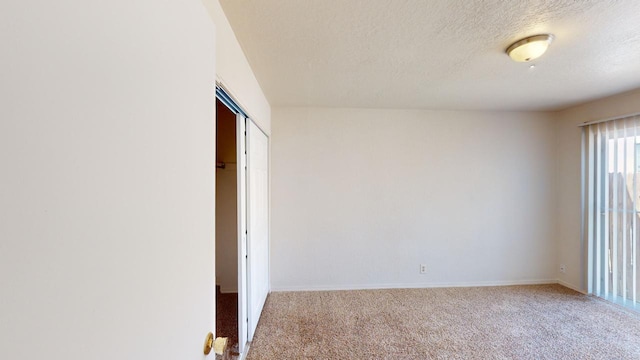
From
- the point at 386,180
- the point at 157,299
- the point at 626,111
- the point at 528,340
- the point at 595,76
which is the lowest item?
the point at 528,340

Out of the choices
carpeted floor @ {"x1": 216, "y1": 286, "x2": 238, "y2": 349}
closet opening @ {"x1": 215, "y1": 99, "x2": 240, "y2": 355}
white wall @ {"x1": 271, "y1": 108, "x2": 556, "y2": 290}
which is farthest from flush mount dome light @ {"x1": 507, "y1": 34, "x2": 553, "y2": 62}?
carpeted floor @ {"x1": 216, "y1": 286, "x2": 238, "y2": 349}

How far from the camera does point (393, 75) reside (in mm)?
2402

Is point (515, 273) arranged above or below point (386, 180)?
below

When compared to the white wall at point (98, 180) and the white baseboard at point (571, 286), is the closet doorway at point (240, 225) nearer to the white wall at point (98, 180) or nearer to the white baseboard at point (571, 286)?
the white wall at point (98, 180)

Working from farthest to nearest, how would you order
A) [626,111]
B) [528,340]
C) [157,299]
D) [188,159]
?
[626,111] → [528,340] → [188,159] → [157,299]

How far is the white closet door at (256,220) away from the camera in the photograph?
2293 mm

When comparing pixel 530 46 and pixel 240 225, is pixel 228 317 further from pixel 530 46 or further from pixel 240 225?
pixel 530 46

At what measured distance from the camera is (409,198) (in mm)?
3576

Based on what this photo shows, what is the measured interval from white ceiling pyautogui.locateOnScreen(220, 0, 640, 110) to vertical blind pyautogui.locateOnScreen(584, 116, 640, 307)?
1.50ft

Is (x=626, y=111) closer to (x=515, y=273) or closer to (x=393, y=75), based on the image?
(x=515, y=273)

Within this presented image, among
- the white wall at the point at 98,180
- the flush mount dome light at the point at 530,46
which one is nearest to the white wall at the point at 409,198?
the flush mount dome light at the point at 530,46

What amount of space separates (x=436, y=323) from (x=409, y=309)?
1.10ft

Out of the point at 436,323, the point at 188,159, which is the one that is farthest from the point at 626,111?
the point at 188,159

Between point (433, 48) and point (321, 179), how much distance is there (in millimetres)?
1987
